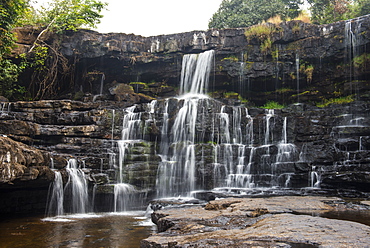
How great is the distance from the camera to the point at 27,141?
43.1 ft

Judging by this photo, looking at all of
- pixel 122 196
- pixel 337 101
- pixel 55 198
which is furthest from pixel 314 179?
pixel 55 198

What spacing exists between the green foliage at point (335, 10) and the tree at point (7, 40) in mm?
22069

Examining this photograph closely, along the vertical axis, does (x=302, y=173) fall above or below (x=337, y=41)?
below

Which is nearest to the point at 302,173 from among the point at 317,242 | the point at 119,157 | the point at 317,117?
the point at 317,117

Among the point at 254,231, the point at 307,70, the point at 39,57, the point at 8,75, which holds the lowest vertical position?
the point at 254,231

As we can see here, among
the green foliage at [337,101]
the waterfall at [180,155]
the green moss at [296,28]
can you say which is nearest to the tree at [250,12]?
the green moss at [296,28]

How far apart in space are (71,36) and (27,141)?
36.2 feet

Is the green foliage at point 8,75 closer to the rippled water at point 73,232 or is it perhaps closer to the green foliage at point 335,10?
the rippled water at point 73,232

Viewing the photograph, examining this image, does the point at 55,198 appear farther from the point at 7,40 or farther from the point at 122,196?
the point at 7,40

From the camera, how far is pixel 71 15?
21250mm

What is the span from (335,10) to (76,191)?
2341 centimetres

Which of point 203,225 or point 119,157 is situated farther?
point 119,157

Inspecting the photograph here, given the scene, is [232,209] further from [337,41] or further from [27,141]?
[337,41]

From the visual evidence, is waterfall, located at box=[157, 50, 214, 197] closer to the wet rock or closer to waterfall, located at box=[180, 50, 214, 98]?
waterfall, located at box=[180, 50, 214, 98]
